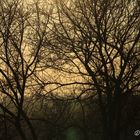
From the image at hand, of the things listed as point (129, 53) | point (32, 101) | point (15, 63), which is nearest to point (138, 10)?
point (129, 53)

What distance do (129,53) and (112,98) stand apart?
6.32 feet

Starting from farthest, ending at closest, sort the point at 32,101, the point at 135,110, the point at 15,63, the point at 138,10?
the point at 15,63 → the point at 135,110 → the point at 32,101 → the point at 138,10

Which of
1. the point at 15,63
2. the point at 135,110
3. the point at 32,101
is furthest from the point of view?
the point at 15,63

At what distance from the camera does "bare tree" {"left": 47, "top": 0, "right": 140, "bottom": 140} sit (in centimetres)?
1758

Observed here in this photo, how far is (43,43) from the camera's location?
61.2ft

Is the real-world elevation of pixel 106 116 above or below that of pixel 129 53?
below

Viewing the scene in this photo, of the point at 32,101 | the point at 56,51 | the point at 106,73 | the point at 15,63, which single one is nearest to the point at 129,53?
the point at 106,73

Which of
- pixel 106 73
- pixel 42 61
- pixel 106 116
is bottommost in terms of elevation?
pixel 106 116

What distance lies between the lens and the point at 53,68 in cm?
1855

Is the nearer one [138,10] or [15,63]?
[138,10]

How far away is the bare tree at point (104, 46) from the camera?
17.6 meters

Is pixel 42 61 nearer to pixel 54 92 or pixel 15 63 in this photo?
pixel 54 92

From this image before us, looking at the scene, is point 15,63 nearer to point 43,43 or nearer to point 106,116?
point 43,43

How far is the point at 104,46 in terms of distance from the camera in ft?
59.5
